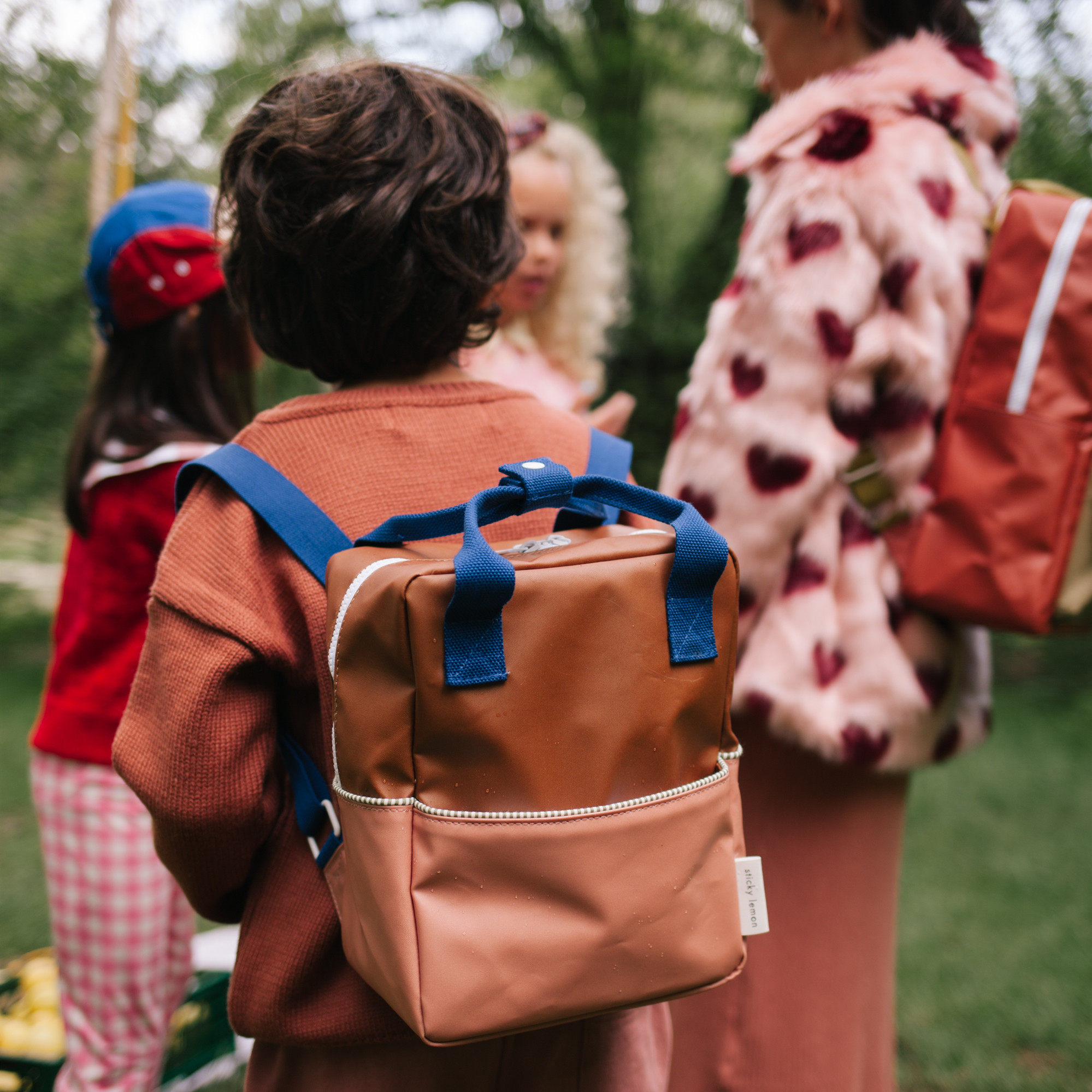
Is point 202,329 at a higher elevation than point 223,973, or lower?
higher

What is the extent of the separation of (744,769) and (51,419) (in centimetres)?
516

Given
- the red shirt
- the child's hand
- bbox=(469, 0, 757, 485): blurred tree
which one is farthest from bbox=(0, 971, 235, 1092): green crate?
bbox=(469, 0, 757, 485): blurred tree

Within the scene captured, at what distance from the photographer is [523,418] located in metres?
1.29

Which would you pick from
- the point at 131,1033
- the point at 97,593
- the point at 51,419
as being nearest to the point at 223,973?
the point at 131,1033

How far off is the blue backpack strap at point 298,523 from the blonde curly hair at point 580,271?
191 cm

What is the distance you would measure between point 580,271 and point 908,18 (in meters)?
1.37

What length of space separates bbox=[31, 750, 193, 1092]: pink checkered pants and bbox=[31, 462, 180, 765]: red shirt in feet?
0.22

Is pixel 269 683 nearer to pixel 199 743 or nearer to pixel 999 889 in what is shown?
pixel 199 743

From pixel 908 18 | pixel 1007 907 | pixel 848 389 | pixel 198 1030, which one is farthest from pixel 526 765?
pixel 1007 907

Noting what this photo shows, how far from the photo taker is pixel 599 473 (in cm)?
132

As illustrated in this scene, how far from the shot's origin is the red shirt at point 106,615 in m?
1.77

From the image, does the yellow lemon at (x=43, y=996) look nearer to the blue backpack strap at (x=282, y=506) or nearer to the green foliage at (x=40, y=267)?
the blue backpack strap at (x=282, y=506)

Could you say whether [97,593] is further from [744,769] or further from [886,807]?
[886,807]

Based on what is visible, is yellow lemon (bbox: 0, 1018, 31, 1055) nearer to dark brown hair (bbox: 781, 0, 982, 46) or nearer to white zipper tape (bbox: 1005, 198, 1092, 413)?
white zipper tape (bbox: 1005, 198, 1092, 413)
